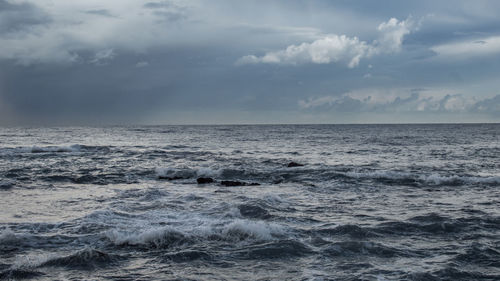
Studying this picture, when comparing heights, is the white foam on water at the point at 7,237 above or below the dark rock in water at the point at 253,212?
above

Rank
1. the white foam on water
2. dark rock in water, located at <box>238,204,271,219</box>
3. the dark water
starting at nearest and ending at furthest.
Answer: the dark water, the white foam on water, dark rock in water, located at <box>238,204,271,219</box>

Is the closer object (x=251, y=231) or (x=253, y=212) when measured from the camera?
(x=251, y=231)

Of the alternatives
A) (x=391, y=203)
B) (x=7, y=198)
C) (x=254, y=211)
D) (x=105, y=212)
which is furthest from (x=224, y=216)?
(x=7, y=198)

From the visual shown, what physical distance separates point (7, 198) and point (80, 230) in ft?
23.9

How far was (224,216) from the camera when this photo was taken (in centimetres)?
1298

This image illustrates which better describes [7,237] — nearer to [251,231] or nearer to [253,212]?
[251,231]

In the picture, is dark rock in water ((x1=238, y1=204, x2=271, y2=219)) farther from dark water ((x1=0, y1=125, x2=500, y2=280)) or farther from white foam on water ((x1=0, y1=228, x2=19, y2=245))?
white foam on water ((x1=0, y1=228, x2=19, y2=245))

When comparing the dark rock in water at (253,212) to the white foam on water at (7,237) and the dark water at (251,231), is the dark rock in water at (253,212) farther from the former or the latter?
the white foam on water at (7,237)

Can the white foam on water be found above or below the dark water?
above

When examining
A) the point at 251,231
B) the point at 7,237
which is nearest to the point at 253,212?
the point at 251,231

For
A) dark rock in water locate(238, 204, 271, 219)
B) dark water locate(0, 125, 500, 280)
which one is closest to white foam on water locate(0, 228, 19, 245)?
dark water locate(0, 125, 500, 280)

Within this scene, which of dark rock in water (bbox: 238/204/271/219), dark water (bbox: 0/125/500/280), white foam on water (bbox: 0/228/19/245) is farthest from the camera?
dark rock in water (bbox: 238/204/271/219)

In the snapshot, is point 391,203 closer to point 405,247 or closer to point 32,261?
point 405,247

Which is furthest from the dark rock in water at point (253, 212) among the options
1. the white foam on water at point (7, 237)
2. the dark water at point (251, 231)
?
the white foam on water at point (7, 237)
